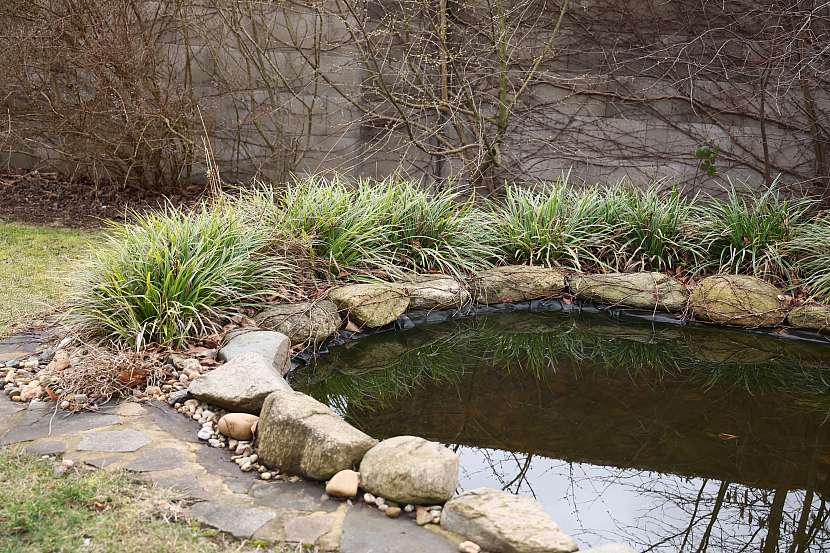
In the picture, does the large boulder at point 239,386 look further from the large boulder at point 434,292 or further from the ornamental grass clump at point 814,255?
the ornamental grass clump at point 814,255

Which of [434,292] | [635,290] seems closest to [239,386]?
[434,292]

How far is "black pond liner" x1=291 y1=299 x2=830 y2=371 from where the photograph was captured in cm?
448

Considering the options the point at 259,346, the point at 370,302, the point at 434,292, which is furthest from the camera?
the point at 434,292

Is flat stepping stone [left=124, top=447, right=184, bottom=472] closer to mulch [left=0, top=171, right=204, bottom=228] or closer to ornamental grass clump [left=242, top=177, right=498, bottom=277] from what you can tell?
ornamental grass clump [left=242, top=177, right=498, bottom=277]

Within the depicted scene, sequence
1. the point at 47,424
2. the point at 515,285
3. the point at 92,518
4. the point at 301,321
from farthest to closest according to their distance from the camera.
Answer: the point at 515,285 → the point at 301,321 → the point at 47,424 → the point at 92,518

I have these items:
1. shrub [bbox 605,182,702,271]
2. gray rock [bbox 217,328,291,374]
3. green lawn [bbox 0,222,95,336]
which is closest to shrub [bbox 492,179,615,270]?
shrub [bbox 605,182,702,271]

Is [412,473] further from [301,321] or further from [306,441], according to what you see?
[301,321]

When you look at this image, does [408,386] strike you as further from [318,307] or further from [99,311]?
[99,311]

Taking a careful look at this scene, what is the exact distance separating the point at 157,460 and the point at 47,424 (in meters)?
0.52

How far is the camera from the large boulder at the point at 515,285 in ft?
16.6

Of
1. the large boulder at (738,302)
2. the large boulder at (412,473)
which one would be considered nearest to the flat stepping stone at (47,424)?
the large boulder at (412,473)

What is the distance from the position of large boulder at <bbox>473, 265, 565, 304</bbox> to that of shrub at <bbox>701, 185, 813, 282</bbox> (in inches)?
42.2

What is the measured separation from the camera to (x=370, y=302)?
451 centimetres

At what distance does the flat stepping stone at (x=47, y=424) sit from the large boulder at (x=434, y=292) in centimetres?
214
